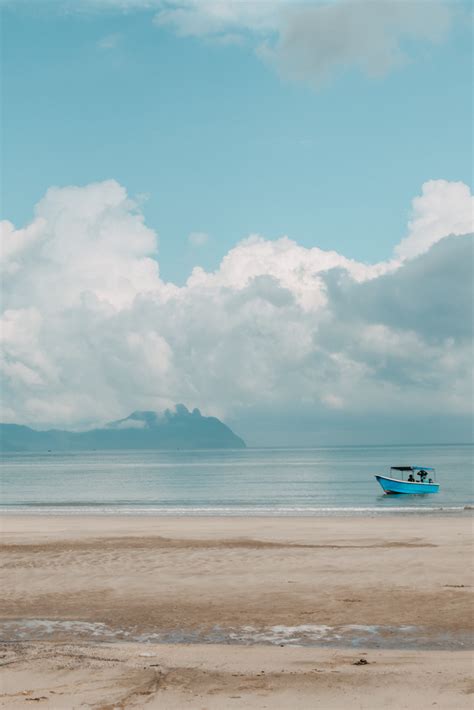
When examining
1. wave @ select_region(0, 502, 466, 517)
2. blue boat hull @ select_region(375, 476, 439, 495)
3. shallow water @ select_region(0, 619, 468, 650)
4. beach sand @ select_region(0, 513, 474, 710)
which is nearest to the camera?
beach sand @ select_region(0, 513, 474, 710)

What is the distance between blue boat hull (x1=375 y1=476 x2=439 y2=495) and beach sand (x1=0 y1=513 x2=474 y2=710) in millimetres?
37563

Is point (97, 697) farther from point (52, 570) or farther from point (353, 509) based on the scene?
point (353, 509)

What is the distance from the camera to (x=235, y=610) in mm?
16562

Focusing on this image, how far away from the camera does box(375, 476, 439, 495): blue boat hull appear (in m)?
69.3

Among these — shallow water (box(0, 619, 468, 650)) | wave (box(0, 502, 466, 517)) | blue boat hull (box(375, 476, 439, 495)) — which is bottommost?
wave (box(0, 502, 466, 517))

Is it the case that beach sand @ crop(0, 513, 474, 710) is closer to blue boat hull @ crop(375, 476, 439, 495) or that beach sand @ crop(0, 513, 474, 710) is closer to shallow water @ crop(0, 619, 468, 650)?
shallow water @ crop(0, 619, 468, 650)

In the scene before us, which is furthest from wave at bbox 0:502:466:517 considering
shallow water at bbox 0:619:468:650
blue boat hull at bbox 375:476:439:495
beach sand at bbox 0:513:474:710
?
shallow water at bbox 0:619:468:650

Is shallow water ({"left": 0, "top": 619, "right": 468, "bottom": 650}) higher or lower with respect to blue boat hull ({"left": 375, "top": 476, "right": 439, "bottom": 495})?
higher

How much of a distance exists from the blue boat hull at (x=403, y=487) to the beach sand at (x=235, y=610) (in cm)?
3756

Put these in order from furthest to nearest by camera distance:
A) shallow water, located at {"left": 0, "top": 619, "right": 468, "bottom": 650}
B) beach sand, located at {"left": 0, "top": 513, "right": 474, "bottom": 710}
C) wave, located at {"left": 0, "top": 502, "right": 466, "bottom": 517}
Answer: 1. wave, located at {"left": 0, "top": 502, "right": 466, "bottom": 517}
2. shallow water, located at {"left": 0, "top": 619, "right": 468, "bottom": 650}
3. beach sand, located at {"left": 0, "top": 513, "right": 474, "bottom": 710}

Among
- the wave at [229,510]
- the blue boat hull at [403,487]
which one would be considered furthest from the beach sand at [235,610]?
the blue boat hull at [403,487]

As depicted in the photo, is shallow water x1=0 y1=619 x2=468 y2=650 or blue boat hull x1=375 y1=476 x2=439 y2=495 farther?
blue boat hull x1=375 y1=476 x2=439 y2=495

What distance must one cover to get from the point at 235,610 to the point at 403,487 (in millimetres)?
55564

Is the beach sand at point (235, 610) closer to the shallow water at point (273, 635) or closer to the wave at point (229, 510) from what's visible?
the shallow water at point (273, 635)
